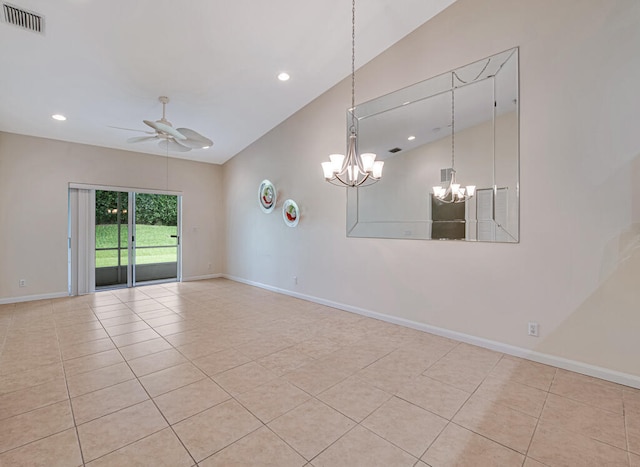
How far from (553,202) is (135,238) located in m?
7.15

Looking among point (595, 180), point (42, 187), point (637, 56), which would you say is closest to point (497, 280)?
point (595, 180)

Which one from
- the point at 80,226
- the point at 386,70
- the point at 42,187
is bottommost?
the point at 80,226

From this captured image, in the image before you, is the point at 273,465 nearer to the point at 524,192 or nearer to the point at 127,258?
the point at 524,192

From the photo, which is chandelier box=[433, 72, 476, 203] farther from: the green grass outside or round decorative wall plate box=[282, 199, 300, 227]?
the green grass outside

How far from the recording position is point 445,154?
3.52 metres

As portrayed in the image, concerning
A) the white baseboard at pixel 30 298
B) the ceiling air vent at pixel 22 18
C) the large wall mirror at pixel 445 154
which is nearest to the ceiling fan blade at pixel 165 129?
the ceiling air vent at pixel 22 18

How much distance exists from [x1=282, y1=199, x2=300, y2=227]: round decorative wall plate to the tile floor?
7.24 ft

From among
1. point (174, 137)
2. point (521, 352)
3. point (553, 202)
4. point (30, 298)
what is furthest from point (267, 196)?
point (521, 352)

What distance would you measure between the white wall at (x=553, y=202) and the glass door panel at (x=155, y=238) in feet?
16.7

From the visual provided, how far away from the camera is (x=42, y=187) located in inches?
206

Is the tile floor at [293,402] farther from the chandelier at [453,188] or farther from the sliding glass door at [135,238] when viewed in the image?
the sliding glass door at [135,238]

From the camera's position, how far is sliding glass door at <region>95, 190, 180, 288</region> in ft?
19.8

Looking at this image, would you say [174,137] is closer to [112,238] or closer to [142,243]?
[112,238]

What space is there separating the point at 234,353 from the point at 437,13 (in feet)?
14.7
